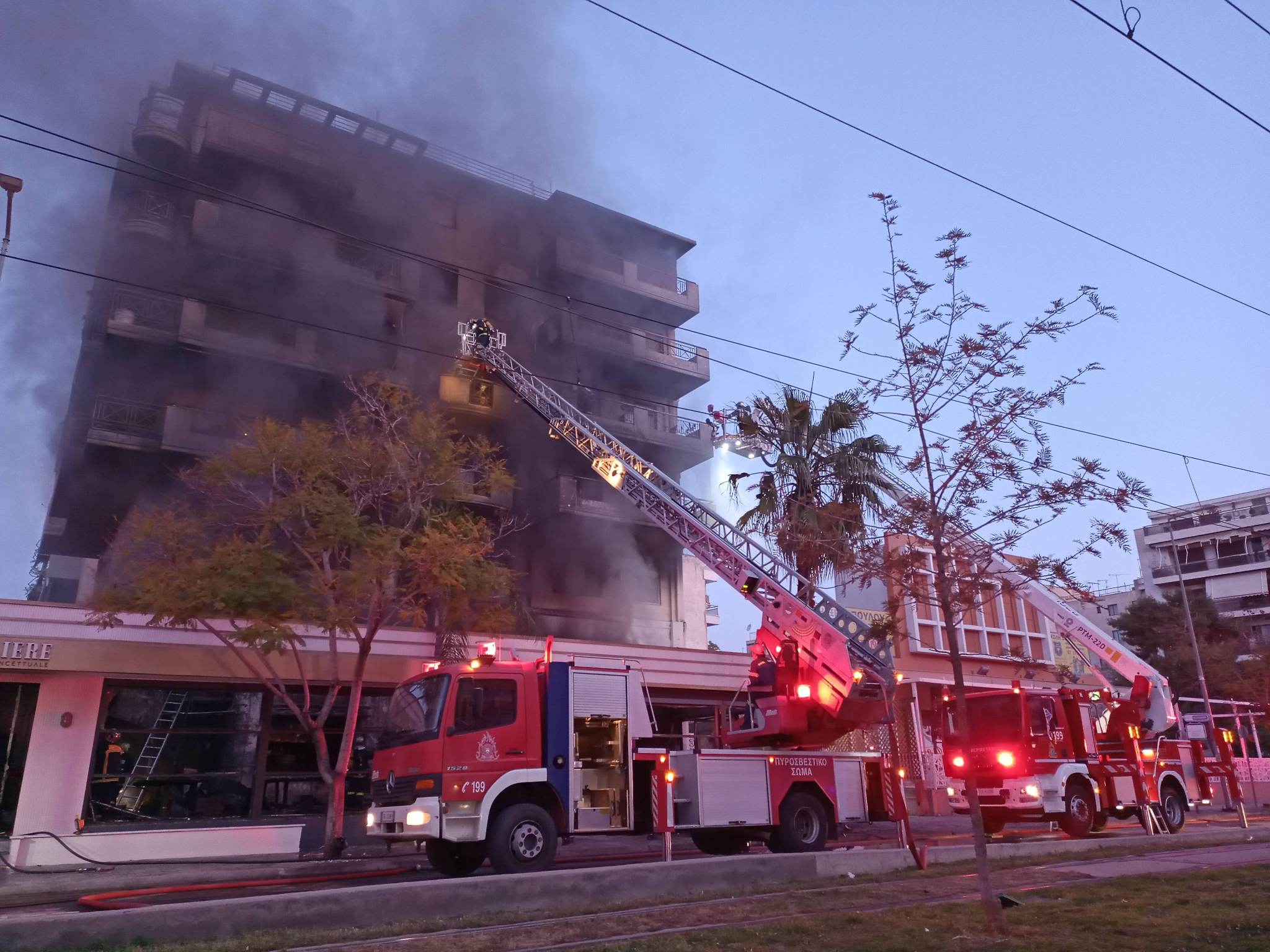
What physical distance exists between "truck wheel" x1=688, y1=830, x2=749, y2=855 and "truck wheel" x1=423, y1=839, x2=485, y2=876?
340 centimetres

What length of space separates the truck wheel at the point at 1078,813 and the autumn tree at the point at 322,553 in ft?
34.3

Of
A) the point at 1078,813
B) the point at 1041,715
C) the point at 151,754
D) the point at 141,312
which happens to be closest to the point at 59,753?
the point at 151,754

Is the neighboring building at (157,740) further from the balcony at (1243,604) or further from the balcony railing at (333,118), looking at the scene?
the balcony at (1243,604)

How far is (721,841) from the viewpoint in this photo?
46.0ft

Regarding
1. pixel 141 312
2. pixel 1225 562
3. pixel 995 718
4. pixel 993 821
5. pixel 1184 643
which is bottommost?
pixel 993 821

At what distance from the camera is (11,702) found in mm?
16344

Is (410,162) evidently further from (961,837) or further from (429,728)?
(961,837)

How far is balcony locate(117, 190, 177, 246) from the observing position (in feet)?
77.9

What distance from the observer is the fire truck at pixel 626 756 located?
37.7ft

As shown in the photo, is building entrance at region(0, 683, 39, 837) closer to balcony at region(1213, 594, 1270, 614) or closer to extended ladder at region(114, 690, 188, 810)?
extended ladder at region(114, 690, 188, 810)

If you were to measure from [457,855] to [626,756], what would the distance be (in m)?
2.61

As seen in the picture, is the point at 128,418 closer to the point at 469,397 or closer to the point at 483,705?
the point at 469,397

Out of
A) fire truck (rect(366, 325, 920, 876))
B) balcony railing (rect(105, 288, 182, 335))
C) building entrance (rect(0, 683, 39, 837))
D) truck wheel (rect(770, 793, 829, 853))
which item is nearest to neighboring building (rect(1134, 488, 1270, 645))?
fire truck (rect(366, 325, 920, 876))

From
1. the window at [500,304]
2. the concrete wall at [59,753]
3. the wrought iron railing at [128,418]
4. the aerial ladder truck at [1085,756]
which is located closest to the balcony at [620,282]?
the window at [500,304]
